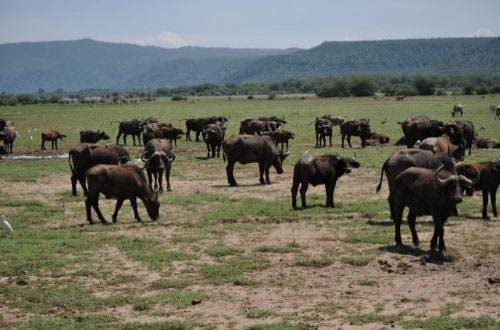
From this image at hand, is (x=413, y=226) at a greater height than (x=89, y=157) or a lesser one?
lesser

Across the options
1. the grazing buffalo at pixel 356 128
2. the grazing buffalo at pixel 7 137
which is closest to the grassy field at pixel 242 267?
the grazing buffalo at pixel 356 128

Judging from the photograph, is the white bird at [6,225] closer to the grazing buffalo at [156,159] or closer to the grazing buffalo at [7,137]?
the grazing buffalo at [156,159]

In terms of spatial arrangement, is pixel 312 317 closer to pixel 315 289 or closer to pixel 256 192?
pixel 315 289

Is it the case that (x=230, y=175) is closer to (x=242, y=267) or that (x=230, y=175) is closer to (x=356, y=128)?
(x=242, y=267)

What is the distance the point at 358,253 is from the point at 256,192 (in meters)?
8.55

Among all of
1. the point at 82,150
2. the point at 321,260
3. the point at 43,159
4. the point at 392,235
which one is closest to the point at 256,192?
the point at 82,150

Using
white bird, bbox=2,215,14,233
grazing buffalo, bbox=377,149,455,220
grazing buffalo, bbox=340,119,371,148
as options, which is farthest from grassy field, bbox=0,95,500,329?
grazing buffalo, bbox=340,119,371,148

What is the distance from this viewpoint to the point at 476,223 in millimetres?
16359

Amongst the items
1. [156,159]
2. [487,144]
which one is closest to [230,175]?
[156,159]

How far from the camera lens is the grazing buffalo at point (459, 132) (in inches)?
1221

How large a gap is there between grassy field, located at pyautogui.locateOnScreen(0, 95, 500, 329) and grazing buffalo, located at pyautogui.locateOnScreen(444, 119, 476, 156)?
11125 millimetres

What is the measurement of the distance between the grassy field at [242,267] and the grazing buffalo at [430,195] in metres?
0.49

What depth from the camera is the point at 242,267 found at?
501 inches

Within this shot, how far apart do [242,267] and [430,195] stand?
3796 mm
